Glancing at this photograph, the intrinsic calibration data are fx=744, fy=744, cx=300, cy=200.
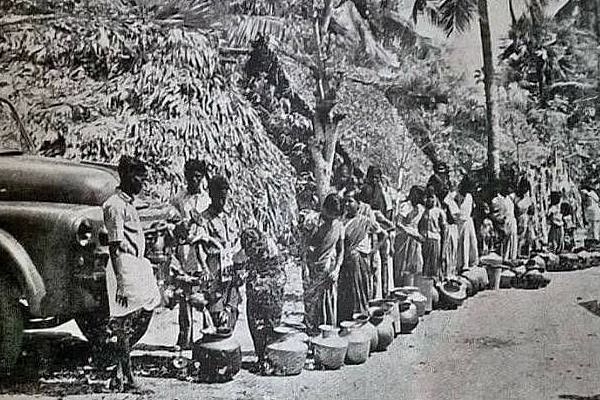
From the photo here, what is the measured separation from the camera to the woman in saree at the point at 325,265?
6.11 feet

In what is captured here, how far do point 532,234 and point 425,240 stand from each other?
0.89 ft

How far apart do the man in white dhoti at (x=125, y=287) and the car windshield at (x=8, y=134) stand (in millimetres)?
288

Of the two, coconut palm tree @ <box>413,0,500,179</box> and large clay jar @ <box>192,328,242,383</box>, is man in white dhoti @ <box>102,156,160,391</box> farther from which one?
coconut palm tree @ <box>413,0,500,179</box>

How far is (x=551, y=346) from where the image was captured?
5.95ft

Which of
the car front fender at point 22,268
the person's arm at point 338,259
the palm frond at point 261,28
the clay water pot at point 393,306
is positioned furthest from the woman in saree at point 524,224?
the car front fender at point 22,268

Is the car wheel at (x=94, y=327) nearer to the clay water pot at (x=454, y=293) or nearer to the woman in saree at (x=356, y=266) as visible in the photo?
the woman in saree at (x=356, y=266)

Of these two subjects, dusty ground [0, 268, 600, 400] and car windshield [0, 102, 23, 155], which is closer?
dusty ground [0, 268, 600, 400]

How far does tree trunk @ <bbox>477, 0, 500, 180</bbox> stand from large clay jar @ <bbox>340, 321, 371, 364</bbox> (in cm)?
51

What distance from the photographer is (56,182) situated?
6.19ft

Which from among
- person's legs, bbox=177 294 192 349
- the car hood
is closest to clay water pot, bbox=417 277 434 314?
person's legs, bbox=177 294 192 349

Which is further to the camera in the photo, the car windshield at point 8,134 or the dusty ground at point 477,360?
the car windshield at point 8,134

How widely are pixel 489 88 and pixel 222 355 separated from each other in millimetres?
947

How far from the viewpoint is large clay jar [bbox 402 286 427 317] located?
1.86 m

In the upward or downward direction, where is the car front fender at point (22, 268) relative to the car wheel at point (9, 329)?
upward
